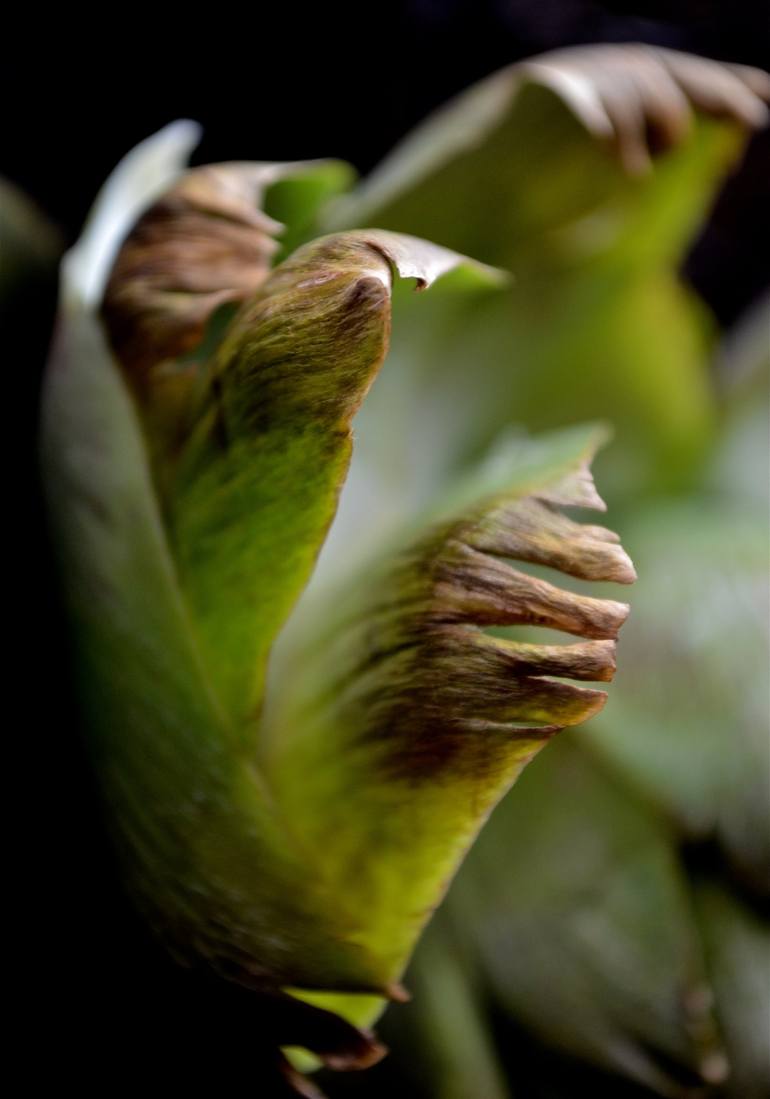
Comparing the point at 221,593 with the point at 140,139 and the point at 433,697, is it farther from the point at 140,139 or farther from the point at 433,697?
the point at 140,139

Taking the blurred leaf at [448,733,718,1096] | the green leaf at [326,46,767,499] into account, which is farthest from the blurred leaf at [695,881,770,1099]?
the green leaf at [326,46,767,499]

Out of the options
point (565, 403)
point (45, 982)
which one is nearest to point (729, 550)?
point (565, 403)

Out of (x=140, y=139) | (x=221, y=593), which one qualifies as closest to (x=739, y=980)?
(x=221, y=593)

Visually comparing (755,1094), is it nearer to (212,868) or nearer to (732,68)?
(212,868)

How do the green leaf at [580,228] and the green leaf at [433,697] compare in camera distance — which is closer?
the green leaf at [433,697]

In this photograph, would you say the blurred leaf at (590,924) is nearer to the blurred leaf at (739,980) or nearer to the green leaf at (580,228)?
the blurred leaf at (739,980)

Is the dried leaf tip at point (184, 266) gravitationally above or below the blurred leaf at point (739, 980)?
above

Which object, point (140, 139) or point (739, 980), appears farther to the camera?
point (140, 139)

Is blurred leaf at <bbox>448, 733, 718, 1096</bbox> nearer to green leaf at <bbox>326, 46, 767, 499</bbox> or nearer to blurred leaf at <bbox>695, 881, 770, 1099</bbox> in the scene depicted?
blurred leaf at <bbox>695, 881, 770, 1099</bbox>

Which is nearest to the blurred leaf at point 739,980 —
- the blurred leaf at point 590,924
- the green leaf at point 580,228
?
the blurred leaf at point 590,924
